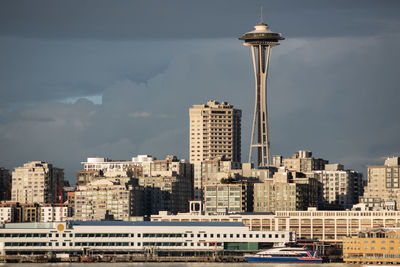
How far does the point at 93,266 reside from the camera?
197750 mm

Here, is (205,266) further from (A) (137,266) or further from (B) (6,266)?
(B) (6,266)

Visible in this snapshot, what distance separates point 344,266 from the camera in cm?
19988

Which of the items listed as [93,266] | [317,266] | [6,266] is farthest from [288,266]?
[6,266]

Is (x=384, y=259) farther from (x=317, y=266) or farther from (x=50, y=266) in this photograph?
(x=50, y=266)

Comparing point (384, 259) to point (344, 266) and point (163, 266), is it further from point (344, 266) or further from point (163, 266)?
point (163, 266)

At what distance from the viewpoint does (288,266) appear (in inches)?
7864

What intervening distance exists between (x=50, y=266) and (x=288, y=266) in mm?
42210

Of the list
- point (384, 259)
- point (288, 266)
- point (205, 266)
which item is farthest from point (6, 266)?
point (384, 259)

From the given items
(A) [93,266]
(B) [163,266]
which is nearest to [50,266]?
(A) [93,266]

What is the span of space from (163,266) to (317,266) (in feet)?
90.1

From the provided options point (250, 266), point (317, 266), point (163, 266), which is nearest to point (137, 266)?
point (163, 266)

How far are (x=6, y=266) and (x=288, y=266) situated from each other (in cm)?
5012

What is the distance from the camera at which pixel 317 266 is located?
19962 cm

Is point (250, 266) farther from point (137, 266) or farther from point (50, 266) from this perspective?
point (50, 266)
